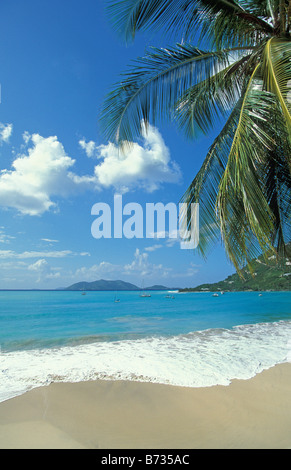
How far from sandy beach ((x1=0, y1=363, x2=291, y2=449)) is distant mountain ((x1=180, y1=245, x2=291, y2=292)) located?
5.88ft

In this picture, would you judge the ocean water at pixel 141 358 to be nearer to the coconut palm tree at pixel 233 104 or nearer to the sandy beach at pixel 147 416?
the sandy beach at pixel 147 416

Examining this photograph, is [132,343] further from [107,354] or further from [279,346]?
[279,346]

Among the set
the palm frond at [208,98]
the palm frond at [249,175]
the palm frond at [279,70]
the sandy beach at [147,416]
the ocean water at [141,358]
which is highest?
the palm frond at [208,98]

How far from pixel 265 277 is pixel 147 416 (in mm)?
35725

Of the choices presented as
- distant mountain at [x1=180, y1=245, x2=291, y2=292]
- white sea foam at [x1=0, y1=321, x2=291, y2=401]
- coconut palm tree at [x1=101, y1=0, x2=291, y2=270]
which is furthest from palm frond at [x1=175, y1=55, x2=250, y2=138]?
white sea foam at [x1=0, y1=321, x2=291, y2=401]

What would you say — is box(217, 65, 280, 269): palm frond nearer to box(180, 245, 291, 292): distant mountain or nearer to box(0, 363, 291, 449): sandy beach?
box(180, 245, 291, 292): distant mountain

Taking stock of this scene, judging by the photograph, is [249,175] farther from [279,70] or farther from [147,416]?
[147,416]

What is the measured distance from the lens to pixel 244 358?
6559 millimetres

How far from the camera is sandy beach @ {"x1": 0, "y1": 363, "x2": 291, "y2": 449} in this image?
2.98 meters

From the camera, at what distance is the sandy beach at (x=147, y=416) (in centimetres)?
298

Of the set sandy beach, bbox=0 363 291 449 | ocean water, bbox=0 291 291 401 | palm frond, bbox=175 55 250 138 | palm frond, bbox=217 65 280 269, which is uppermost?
palm frond, bbox=175 55 250 138

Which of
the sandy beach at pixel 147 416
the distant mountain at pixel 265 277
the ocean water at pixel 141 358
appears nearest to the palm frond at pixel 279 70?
the distant mountain at pixel 265 277

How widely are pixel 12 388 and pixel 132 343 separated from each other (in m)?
4.78

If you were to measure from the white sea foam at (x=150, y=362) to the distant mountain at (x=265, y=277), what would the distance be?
1911mm
